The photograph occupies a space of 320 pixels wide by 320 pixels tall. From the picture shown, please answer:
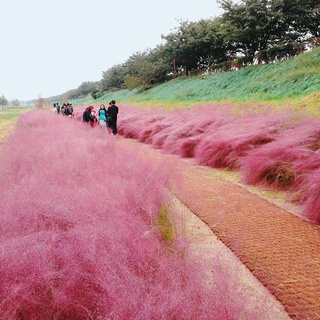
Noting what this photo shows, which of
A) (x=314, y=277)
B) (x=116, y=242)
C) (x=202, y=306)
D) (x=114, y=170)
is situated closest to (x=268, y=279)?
(x=314, y=277)

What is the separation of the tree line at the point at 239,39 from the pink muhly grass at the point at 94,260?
19.2m

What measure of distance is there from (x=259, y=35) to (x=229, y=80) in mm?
4363

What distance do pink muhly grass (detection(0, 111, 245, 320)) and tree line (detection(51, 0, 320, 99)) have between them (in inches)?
758

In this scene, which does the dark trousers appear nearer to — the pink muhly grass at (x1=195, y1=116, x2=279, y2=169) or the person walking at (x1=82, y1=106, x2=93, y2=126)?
the person walking at (x1=82, y1=106, x2=93, y2=126)

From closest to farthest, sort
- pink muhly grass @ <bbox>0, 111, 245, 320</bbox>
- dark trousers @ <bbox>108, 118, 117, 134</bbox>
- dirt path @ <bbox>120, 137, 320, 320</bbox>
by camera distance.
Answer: pink muhly grass @ <bbox>0, 111, 245, 320</bbox>
dirt path @ <bbox>120, 137, 320, 320</bbox>
dark trousers @ <bbox>108, 118, 117, 134</bbox>

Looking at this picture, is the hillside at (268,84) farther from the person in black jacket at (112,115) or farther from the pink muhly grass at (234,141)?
the person in black jacket at (112,115)

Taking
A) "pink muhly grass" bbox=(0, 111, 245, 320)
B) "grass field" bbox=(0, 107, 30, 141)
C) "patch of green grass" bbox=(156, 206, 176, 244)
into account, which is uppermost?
"grass field" bbox=(0, 107, 30, 141)

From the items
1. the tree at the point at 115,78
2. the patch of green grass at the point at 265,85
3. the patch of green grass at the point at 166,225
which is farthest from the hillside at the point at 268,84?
the tree at the point at 115,78

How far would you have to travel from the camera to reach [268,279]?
6.68ft

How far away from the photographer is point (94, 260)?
1.69m

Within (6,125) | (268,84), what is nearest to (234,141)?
(268,84)

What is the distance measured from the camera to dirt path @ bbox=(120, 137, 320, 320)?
1900 millimetres

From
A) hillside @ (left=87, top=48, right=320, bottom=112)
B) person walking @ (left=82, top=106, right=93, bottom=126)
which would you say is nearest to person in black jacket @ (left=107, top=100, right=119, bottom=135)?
person walking @ (left=82, top=106, right=93, bottom=126)

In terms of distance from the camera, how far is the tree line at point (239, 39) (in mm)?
20078
